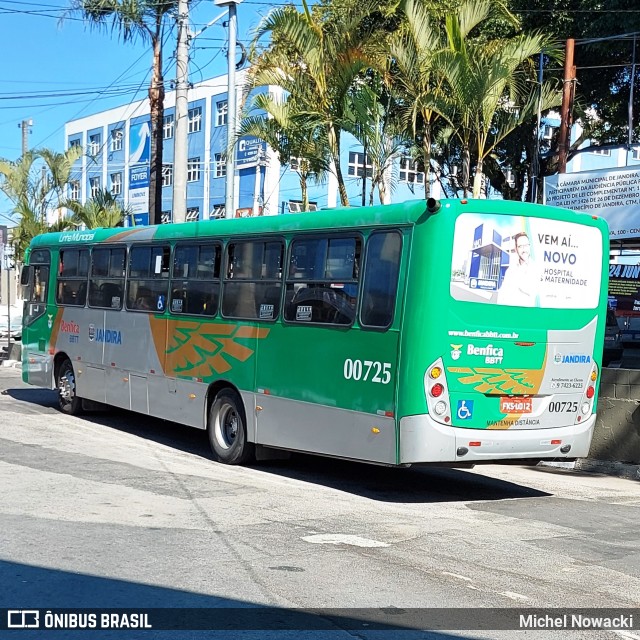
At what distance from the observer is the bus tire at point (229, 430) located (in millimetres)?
12133

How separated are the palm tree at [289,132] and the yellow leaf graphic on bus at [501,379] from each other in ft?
30.6

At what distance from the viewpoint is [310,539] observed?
8180 mm

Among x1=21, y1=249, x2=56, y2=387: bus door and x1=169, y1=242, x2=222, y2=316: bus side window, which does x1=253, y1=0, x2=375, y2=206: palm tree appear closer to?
x1=21, y1=249, x2=56, y2=387: bus door

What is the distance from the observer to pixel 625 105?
27.2m

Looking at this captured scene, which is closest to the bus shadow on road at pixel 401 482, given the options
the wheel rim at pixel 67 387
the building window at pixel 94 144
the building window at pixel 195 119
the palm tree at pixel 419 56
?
the wheel rim at pixel 67 387

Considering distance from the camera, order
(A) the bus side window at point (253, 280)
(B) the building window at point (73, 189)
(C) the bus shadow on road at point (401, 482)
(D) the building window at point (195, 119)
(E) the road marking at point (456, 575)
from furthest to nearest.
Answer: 1. (D) the building window at point (195, 119)
2. (B) the building window at point (73, 189)
3. (A) the bus side window at point (253, 280)
4. (C) the bus shadow on road at point (401, 482)
5. (E) the road marking at point (456, 575)

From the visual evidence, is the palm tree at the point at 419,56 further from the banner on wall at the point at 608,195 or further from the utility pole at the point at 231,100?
Answer: the utility pole at the point at 231,100

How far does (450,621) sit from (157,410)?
854cm

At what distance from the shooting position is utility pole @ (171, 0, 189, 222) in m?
21.4

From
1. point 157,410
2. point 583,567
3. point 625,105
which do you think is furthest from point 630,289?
point 583,567

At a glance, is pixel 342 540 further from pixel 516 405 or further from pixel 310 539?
pixel 516 405

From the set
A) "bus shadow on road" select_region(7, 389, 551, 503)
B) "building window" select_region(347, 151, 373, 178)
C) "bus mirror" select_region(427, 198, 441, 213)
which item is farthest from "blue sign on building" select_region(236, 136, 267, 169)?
"bus mirror" select_region(427, 198, 441, 213)

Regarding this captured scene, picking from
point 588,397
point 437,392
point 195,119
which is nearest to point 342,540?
point 437,392

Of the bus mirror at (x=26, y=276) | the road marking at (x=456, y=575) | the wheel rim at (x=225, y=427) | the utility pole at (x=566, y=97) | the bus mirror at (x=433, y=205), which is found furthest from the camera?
the utility pole at (x=566, y=97)
